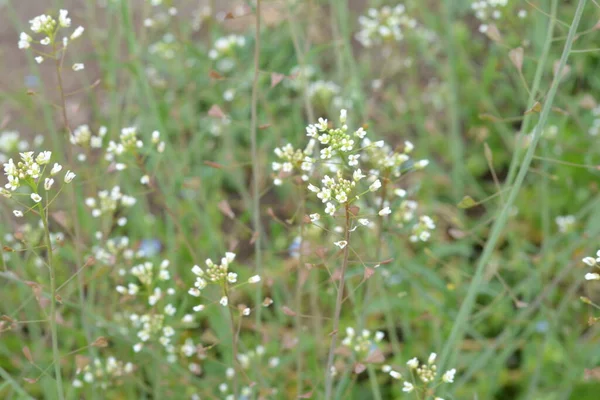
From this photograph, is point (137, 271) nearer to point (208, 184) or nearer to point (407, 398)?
point (407, 398)

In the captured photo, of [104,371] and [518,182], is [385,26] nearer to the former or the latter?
[518,182]

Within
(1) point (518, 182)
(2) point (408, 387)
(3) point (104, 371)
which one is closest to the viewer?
(2) point (408, 387)

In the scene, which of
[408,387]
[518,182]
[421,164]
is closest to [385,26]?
[421,164]

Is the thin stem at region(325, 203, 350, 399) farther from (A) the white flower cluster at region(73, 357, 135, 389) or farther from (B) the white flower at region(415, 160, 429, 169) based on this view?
(A) the white flower cluster at region(73, 357, 135, 389)

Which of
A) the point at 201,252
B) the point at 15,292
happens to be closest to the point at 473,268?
the point at 201,252

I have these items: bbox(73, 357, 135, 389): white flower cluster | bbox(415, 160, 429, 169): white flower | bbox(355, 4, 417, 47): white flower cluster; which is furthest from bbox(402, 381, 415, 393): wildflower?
bbox(355, 4, 417, 47): white flower cluster

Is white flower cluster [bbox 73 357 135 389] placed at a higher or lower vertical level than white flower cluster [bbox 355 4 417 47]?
lower

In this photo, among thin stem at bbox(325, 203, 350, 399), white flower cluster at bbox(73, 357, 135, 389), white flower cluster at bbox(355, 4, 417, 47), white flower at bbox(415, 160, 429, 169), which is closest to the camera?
thin stem at bbox(325, 203, 350, 399)

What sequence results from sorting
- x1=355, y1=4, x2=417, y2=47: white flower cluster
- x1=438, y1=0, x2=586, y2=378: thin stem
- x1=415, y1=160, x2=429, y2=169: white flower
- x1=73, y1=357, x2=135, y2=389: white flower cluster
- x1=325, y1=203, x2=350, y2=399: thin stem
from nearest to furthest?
x1=325, y1=203, x2=350, y2=399: thin stem → x1=438, y1=0, x2=586, y2=378: thin stem → x1=415, y1=160, x2=429, y2=169: white flower → x1=73, y1=357, x2=135, y2=389: white flower cluster → x1=355, y1=4, x2=417, y2=47: white flower cluster

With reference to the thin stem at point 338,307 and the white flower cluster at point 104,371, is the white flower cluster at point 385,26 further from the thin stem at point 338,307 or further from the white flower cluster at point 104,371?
the white flower cluster at point 104,371

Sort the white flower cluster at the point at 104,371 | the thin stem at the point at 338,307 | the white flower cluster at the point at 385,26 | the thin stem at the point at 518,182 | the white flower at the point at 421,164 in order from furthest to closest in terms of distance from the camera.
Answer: the white flower cluster at the point at 385,26, the white flower cluster at the point at 104,371, the white flower at the point at 421,164, the thin stem at the point at 518,182, the thin stem at the point at 338,307

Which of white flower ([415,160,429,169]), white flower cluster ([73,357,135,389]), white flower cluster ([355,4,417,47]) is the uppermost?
white flower cluster ([355,4,417,47])

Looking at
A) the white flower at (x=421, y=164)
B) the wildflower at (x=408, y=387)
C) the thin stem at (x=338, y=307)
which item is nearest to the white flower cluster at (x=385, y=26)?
the white flower at (x=421, y=164)
